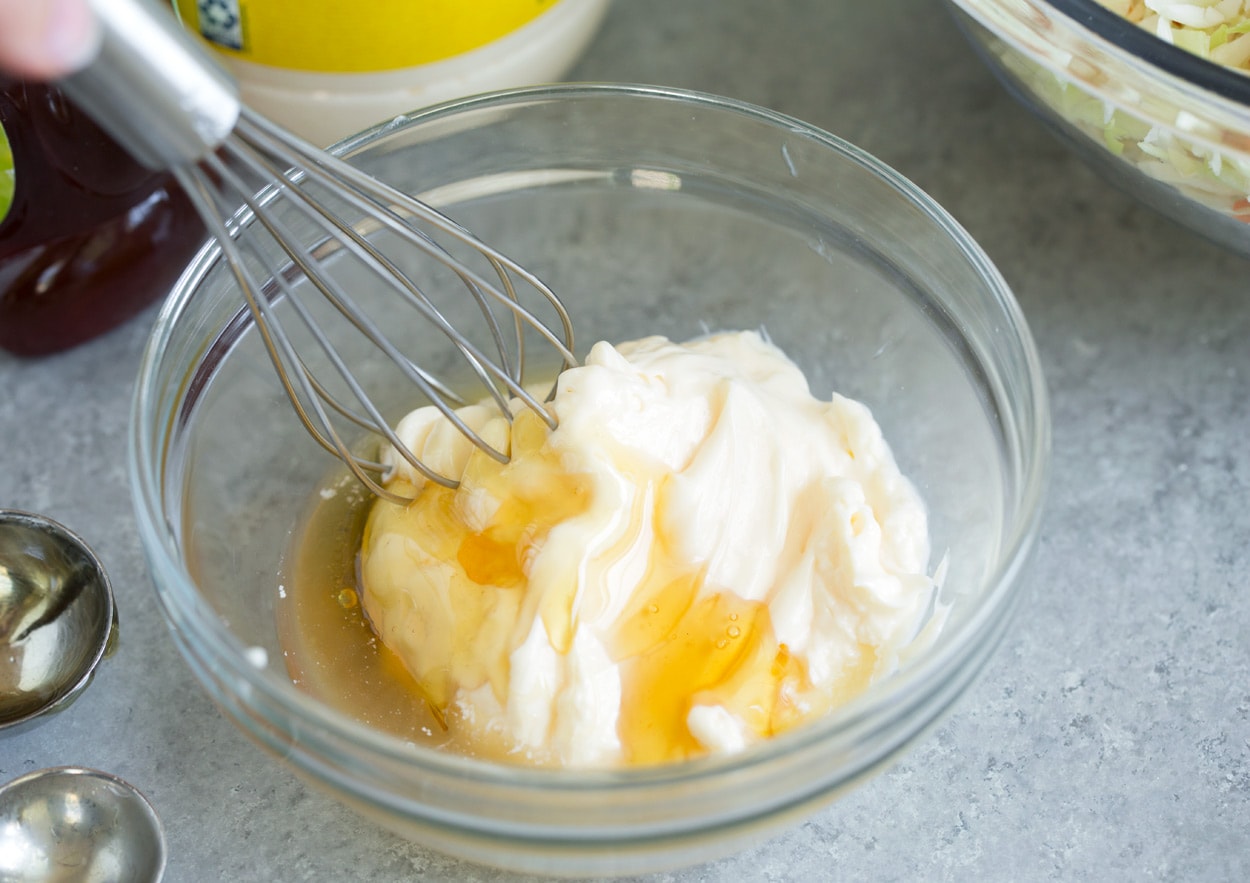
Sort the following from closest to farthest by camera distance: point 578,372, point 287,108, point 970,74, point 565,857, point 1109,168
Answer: point 565,857
point 578,372
point 1109,168
point 287,108
point 970,74

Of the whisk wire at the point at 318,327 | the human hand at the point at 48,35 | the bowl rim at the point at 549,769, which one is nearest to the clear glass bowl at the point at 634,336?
the bowl rim at the point at 549,769

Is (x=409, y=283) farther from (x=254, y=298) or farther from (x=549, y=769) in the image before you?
(x=549, y=769)

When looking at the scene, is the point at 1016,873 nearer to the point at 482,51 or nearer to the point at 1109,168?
the point at 1109,168

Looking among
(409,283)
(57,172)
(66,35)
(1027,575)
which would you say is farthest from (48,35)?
(1027,575)

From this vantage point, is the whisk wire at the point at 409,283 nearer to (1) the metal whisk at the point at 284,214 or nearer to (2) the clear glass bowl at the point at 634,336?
(1) the metal whisk at the point at 284,214

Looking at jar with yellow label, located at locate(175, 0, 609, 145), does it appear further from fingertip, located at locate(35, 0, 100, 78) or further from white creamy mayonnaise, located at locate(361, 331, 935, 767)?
fingertip, located at locate(35, 0, 100, 78)

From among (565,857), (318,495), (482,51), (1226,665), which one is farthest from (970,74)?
(565,857)
